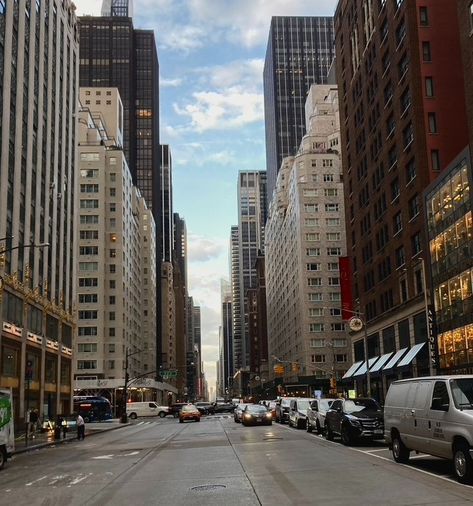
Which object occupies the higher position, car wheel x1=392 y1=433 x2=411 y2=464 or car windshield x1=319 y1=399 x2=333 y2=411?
car windshield x1=319 y1=399 x2=333 y2=411

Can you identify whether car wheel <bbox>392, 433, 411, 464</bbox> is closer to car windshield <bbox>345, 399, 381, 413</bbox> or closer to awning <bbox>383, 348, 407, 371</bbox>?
car windshield <bbox>345, 399, 381, 413</bbox>

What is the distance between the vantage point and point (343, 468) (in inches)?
658

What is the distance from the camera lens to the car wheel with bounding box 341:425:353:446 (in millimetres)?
24031

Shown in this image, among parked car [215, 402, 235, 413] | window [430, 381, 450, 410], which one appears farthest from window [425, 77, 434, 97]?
parked car [215, 402, 235, 413]

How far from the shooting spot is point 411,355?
5066cm

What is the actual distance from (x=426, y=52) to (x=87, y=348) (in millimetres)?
76328

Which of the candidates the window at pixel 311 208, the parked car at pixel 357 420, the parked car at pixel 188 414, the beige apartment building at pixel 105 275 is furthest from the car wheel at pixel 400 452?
the window at pixel 311 208

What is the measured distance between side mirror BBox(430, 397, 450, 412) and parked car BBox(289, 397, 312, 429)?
2345 cm

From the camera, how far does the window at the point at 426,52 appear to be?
53844mm

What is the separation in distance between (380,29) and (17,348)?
45364 millimetres

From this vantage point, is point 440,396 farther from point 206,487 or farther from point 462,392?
point 206,487

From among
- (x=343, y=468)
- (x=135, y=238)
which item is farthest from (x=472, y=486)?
(x=135, y=238)

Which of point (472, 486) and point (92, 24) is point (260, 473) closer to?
point (472, 486)

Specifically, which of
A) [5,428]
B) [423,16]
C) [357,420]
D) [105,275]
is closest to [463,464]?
[357,420]
